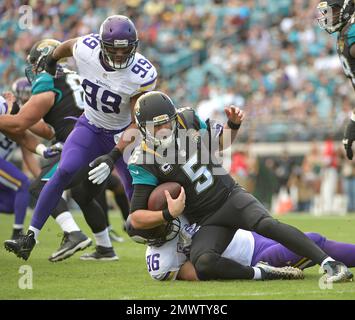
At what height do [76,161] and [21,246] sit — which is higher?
[76,161]

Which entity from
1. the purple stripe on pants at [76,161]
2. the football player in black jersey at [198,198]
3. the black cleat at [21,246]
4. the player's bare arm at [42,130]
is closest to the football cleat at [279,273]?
the football player in black jersey at [198,198]

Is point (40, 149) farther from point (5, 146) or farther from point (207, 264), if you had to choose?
point (207, 264)

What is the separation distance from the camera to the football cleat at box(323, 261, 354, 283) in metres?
5.12

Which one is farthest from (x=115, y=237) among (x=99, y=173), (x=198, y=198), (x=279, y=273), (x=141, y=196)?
(x=279, y=273)

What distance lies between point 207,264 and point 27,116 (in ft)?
7.99

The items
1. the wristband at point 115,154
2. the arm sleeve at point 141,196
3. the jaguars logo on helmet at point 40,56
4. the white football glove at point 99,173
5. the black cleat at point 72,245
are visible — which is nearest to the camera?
the arm sleeve at point 141,196

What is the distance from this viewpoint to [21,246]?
20.3 ft

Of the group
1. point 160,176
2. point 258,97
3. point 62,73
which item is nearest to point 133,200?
point 160,176

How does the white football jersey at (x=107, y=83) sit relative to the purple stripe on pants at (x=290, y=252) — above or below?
above

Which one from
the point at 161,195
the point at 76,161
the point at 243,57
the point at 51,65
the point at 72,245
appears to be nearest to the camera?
the point at 161,195

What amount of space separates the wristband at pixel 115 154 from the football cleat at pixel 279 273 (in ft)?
4.68

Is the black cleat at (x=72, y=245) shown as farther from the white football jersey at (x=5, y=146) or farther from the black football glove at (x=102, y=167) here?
the white football jersey at (x=5, y=146)

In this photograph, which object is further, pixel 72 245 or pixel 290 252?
pixel 72 245

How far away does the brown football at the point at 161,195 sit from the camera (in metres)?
5.35
